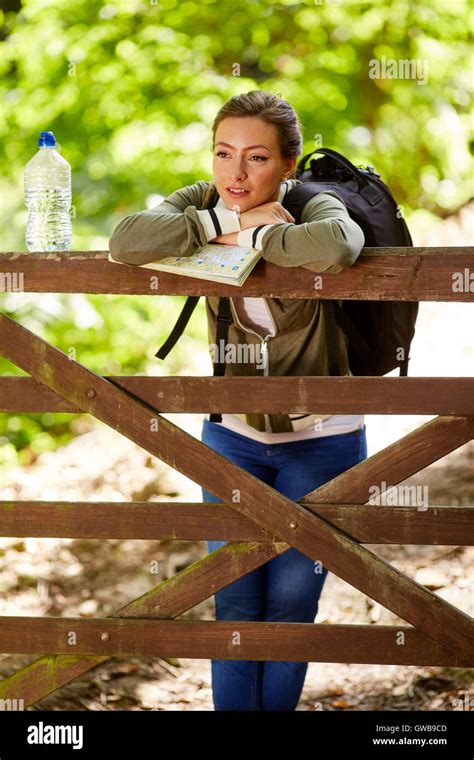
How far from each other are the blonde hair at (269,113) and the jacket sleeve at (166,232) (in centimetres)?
18

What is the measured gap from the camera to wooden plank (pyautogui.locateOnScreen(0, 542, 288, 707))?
241cm

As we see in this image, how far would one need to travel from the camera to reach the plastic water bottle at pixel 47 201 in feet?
8.89

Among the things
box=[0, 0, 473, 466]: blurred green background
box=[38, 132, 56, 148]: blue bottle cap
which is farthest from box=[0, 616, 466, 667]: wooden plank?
box=[0, 0, 473, 466]: blurred green background

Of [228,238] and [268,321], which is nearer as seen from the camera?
[228,238]

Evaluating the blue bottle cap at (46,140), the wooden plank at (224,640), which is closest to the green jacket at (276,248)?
the blue bottle cap at (46,140)

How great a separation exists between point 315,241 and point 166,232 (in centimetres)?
36

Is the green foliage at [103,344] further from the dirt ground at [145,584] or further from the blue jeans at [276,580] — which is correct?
the blue jeans at [276,580]

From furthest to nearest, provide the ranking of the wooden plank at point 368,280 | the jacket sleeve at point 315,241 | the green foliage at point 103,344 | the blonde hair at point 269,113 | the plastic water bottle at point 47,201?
the green foliage at point 103,344, the plastic water bottle at point 47,201, the blonde hair at point 269,113, the wooden plank at point 368,280, the jacket sleeve at point 315,241

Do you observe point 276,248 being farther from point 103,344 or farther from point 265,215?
point 103,344

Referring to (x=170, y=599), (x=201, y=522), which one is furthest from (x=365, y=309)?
(x=170, y=599)

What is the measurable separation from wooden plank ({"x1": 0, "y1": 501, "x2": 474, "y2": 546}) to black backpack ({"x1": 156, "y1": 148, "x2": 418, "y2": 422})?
291 mm

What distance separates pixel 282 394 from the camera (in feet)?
7.68
